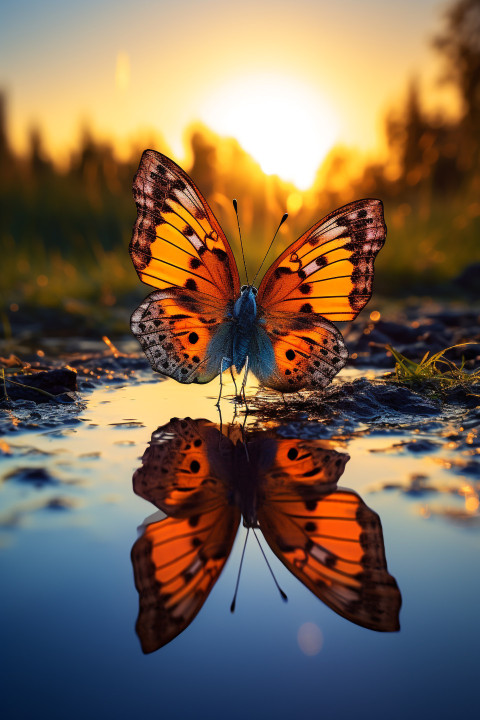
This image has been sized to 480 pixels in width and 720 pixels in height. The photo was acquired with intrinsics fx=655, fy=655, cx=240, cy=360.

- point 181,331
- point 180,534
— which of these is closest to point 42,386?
point 181,331

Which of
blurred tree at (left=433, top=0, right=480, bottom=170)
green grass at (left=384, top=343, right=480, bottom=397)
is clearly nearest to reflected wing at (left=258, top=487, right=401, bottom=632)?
green grass at (left=384, top=343, right=480, bottom=397)

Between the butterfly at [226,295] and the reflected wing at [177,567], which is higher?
the butterfly at [226,295]

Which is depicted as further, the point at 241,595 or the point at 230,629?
the point at 241,595

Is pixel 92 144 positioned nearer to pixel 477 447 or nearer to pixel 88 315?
pixel 88 315

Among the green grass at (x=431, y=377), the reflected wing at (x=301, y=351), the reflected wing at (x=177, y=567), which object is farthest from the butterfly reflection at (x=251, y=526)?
the green grass at (x=431, y=377)

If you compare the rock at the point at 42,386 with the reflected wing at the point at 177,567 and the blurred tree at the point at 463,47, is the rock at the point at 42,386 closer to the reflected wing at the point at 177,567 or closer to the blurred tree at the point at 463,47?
the reflected wing at the point at 177,567

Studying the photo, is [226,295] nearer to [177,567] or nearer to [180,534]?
[180,534]

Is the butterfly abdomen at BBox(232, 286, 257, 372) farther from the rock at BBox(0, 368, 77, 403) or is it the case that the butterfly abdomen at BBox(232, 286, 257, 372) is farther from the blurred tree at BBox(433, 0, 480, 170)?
the blurred tree at BBox(433, 0, 480, 170)
